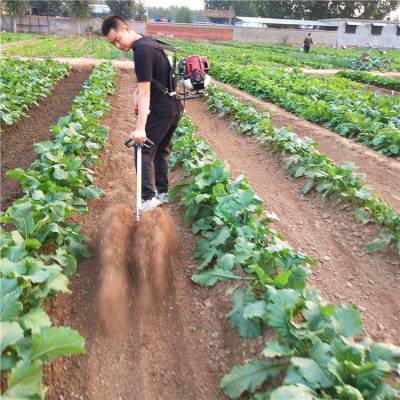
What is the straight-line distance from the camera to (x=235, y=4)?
75125mm

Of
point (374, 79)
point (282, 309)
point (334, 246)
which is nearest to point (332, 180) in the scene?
point (334, 246)

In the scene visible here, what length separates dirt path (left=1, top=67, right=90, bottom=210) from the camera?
5328mm

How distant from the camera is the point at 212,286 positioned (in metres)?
3.46

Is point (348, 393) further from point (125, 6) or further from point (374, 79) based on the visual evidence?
point (125, 6)

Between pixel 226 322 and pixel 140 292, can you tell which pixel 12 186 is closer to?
pixel 140 292

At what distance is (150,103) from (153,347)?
7.88ft

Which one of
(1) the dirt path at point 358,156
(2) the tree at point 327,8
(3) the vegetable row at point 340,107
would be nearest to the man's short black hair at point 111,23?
(1) the dirt path at point 358,156

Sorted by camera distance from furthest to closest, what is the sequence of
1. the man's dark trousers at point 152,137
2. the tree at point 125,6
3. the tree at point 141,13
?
the tree at point 141,13
the tree at point 125,6
the man's dark trousers at point 152,137

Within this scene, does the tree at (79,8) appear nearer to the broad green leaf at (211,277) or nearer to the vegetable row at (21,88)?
the vegetable row at (21,88)

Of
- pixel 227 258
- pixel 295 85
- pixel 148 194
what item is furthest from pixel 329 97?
pixel 227 258

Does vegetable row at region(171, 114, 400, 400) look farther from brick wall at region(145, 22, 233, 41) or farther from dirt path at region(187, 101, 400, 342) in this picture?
brick wall at region(145, 22, 233, 41)

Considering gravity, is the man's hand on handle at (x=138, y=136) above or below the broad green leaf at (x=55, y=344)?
above

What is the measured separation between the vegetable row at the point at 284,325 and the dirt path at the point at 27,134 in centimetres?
282

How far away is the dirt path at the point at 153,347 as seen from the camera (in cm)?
255
